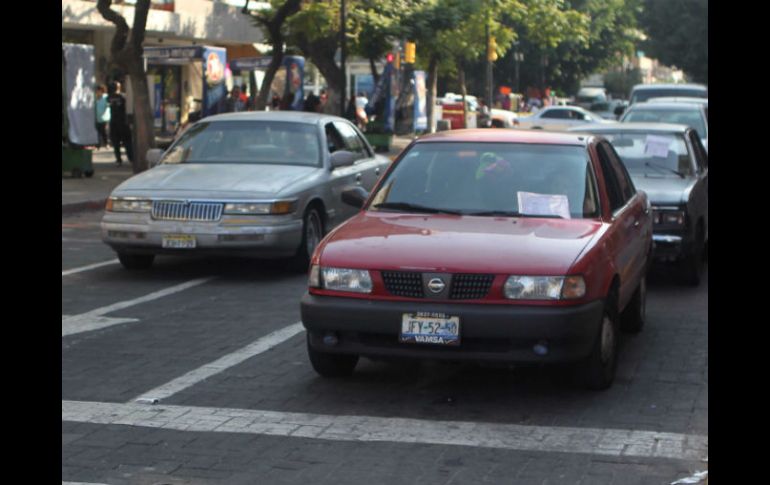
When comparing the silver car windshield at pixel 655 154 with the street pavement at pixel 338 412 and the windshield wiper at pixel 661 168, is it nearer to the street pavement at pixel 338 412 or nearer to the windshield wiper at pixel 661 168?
the windshield wiper at pixel 661 168

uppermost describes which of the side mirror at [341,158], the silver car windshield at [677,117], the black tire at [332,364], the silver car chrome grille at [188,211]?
the silver car windshield at [677,117]

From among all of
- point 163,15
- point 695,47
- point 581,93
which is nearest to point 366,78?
point 581,93

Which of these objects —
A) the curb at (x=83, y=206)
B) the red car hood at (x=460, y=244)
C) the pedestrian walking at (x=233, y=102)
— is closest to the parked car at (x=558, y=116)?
the pedestrian walking at (x=233, y=102)

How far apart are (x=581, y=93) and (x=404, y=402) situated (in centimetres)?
6302

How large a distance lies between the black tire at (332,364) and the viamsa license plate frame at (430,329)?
0.74m

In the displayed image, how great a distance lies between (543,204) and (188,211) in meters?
4.68

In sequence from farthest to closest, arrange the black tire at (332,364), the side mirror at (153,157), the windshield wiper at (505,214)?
the side mirror at (153,157), the windshield wiper at (505,214), the black tire at (332,364)

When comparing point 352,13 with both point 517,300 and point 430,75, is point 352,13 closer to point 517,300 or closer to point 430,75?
point 430,75

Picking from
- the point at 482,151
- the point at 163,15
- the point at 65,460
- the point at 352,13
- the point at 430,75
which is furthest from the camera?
the point at 430,75

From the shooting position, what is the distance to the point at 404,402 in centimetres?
720

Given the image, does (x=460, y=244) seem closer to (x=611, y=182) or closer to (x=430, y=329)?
(x=430, y=329)

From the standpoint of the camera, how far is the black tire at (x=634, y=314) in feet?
30.2

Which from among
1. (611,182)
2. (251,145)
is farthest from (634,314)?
(251,145)
